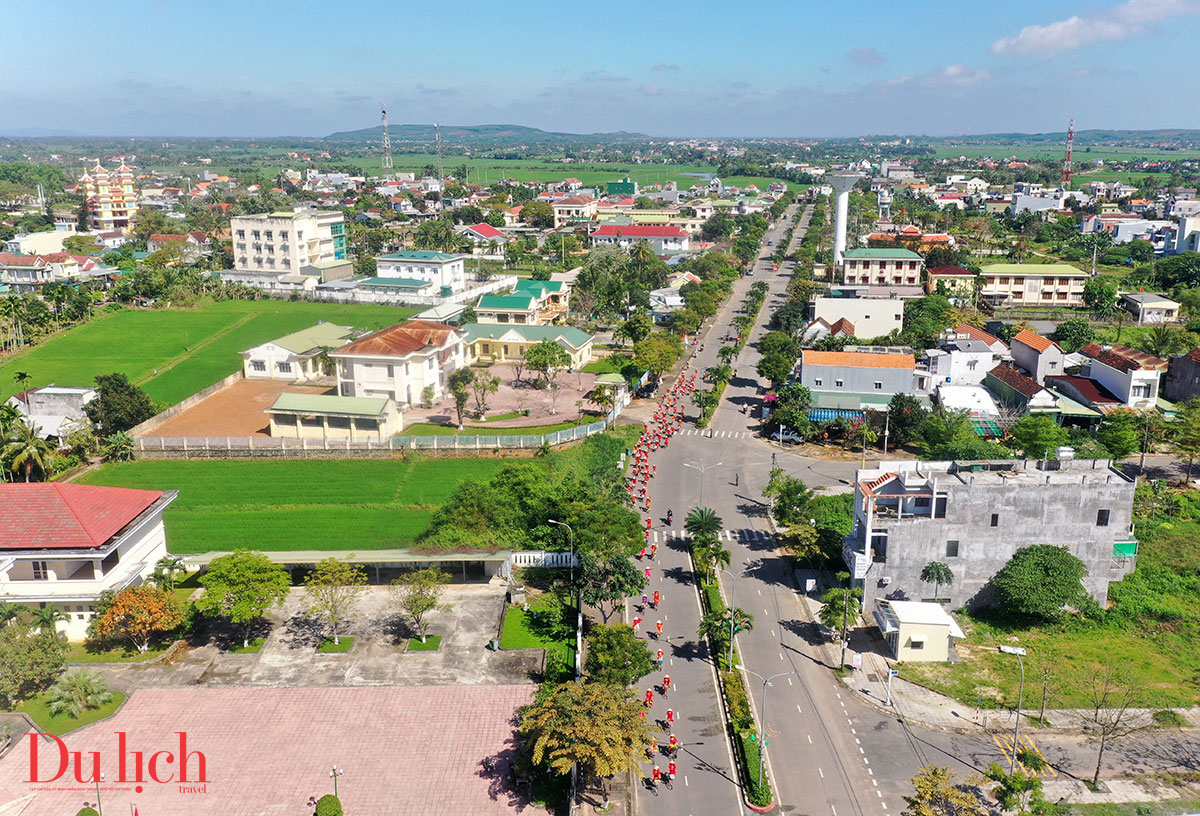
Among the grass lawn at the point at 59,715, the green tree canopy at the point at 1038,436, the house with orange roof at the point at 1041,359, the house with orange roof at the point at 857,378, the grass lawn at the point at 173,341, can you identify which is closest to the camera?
the grass lawn at the point at 59,715

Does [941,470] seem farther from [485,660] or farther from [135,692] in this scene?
[135,692]

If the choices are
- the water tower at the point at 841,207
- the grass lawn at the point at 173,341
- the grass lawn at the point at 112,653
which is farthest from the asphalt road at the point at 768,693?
the water tower at the point at 841,207

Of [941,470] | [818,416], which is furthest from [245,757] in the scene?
[818,416]

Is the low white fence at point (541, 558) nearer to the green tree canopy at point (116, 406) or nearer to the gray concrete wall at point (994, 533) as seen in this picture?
the gray concrete wall at point (994, 533)

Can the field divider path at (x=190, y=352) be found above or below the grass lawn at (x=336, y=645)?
above

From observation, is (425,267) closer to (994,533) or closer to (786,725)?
(994,533)

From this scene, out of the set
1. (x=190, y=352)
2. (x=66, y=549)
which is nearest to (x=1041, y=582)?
(x=66, y=549)

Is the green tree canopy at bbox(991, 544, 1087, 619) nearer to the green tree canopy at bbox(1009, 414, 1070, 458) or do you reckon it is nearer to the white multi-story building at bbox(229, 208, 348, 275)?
the green tree canopy at bbox(1009, 414, 1070, 458)
